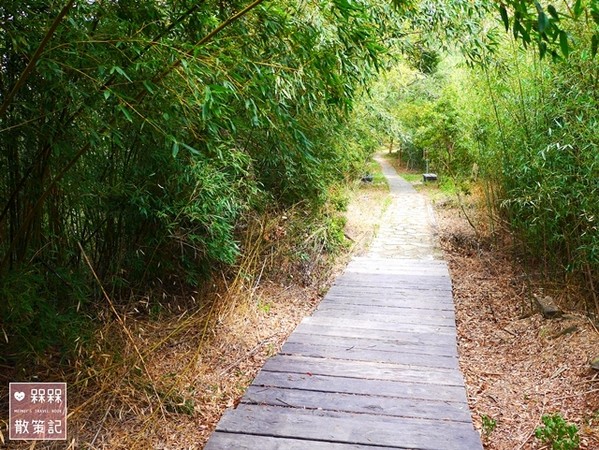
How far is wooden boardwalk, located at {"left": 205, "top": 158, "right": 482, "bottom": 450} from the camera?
6.57 feet

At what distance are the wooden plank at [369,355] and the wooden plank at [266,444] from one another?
86cm

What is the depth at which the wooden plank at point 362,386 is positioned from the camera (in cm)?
236

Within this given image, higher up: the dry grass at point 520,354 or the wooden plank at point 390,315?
the wooden plank at point 390,315

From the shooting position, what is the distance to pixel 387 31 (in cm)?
409

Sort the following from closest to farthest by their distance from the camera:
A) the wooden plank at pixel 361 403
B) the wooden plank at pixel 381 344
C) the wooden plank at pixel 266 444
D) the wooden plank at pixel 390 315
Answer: the wooden plank at pixel 266 444, the wooden plank at pixel 361 403, the wooden plank at pixel 381 344, the wooden plank at pixel 390 315

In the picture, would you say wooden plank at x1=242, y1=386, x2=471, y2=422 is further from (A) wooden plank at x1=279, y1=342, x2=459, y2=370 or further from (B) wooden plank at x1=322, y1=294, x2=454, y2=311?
(B) wooden plank at x1=322, y1=294, x2=454, y2=311

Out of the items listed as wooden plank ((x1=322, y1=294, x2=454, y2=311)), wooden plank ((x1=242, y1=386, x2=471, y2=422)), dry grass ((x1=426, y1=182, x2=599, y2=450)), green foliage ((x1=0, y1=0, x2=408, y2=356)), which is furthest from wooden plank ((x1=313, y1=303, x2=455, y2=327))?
wooden plank ((x1=242, y1=386, x2=471, y2=422))

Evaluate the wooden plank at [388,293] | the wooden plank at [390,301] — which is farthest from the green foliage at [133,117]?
the wooden plank at [388,293]

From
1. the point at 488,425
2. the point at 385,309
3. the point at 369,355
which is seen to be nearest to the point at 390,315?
the point at 385,309

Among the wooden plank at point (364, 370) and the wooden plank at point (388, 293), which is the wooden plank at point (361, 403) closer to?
the wooden plank at point (364, 370)

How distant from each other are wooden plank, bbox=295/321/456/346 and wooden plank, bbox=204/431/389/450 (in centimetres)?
122

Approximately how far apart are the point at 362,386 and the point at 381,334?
0.78 metres

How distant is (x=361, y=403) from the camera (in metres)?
2.29

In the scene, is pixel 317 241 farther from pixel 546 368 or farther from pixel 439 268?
pixel 546 368
